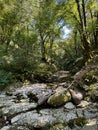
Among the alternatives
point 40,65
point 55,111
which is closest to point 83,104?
point 55,111

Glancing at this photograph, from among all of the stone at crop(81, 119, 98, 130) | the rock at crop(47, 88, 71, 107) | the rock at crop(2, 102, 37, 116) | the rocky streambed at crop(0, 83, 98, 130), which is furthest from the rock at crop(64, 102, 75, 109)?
the stone at crop(81, 119, 98, 130)

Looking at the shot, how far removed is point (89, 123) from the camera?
4.56m

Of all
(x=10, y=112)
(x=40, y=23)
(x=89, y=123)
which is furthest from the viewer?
(x=40, y=23)

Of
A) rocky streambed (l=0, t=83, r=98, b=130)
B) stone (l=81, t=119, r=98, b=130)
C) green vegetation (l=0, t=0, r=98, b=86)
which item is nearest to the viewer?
stone (l=81, t=119, r=98, b=130)

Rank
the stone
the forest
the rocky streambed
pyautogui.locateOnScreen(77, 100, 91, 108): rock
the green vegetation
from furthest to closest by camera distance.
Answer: the green vegetation < the forest < pyautogui.locateOnScreen(77, 100, 91, 108): rock < the rocky streambed < the stone

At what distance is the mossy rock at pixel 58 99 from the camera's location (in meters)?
5.96

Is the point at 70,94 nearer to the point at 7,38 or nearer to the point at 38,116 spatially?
the point at 38,116

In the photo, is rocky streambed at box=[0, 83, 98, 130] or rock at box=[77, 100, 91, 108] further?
rock at box=[77, 100, 91, 108]

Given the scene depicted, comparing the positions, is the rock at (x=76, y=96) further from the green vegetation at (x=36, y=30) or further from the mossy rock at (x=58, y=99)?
the green vegetation at (x=36, y=30)

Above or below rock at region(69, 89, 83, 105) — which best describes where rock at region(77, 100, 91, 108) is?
below

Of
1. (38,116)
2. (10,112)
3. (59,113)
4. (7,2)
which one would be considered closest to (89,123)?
(59,113)

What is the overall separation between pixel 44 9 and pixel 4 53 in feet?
21.9

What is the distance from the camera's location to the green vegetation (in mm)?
11438

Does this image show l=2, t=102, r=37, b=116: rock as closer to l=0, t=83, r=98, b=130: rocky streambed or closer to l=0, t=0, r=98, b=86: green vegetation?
l=0, t=83, r=98, b=130: rocky streambed
